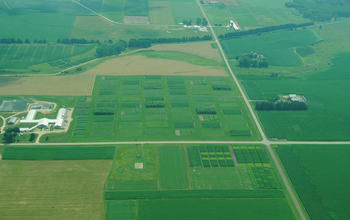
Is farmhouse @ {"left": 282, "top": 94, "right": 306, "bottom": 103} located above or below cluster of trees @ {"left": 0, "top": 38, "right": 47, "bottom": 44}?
below

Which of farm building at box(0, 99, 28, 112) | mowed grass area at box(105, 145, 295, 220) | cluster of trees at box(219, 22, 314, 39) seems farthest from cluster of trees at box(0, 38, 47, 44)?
cluster of trees at box(219, 22, 314, 39)

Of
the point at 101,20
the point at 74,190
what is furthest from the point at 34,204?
the point at 101,20

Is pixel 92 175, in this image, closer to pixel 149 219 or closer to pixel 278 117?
pixel 149 219

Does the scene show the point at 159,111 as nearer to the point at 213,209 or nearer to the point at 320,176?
the point at 213,209

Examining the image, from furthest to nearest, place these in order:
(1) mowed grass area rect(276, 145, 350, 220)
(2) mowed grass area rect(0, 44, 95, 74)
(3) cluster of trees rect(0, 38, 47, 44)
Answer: (3) cluster of trees rect(0, 38, 47, 44), (2) mowed grass area rect(0, 44, 95, 74), (1) mowed grass area rect(276, 145, 350, 220)

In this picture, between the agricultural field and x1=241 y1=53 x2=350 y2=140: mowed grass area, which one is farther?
x1=241 y1=53 x2=350 y2=140: mowed grass area

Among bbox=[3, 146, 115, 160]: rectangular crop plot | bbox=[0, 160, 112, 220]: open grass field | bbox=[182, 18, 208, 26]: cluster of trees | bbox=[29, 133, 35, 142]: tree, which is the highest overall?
bbox=[182, 18, 208, 26]: cluster of trees

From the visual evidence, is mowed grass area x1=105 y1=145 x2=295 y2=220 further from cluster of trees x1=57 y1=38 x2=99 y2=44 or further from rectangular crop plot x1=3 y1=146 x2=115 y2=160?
cluster of trees x1=57 y1=38 x2=99 y2=44

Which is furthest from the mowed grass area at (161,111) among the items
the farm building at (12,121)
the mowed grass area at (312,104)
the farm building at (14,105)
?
the farm building at (14,105)

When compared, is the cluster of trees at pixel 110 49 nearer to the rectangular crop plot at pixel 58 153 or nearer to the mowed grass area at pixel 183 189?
the rectangular crop plot at pixel 58 153

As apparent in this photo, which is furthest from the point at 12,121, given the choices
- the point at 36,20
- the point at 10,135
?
the point at 36,20
